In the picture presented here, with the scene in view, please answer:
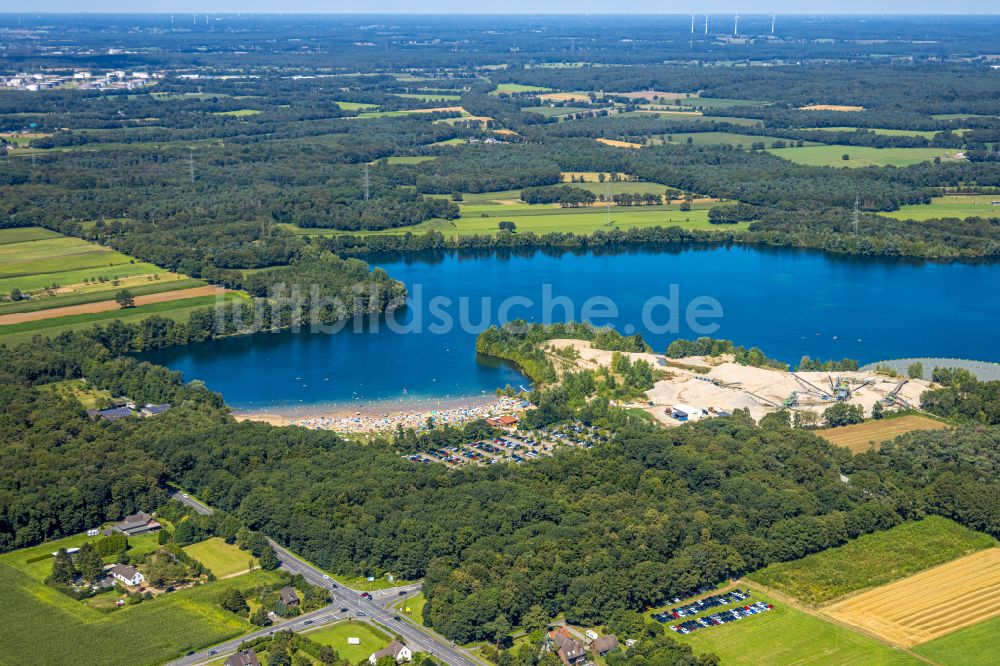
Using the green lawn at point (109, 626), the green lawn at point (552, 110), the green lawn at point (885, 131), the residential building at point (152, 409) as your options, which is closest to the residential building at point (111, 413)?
the residential building at point (152, 409)

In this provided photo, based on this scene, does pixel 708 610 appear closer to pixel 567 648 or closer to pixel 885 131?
pixel 567 648

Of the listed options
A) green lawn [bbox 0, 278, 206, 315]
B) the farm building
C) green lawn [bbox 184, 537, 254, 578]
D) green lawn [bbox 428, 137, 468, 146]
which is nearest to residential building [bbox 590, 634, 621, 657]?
green lawn [bbox 184, 537, 254, 578]

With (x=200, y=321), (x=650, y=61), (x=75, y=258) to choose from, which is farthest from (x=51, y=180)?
(x=650, y=61)

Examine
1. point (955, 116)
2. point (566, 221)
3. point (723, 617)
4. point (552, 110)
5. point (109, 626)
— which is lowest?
point (109, 626)

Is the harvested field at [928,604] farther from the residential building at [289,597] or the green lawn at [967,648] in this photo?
the residential building at [289,597]

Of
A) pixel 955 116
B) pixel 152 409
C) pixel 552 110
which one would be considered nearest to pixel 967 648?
pixel 152 409

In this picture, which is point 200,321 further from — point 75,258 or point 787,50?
point 787,50
